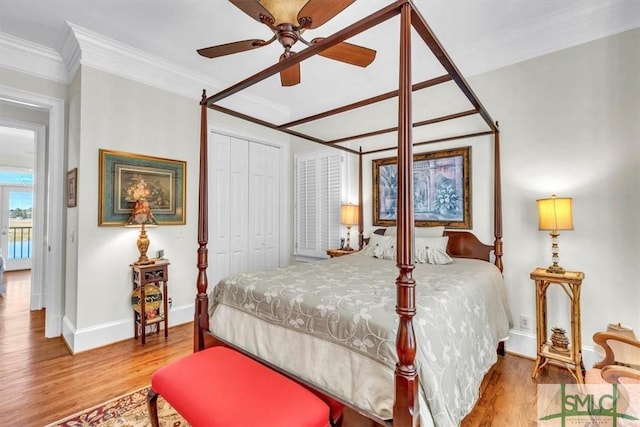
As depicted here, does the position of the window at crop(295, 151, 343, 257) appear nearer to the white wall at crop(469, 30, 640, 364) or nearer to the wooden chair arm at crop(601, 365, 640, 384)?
the white wall at crop(469, 30, 640, 364)

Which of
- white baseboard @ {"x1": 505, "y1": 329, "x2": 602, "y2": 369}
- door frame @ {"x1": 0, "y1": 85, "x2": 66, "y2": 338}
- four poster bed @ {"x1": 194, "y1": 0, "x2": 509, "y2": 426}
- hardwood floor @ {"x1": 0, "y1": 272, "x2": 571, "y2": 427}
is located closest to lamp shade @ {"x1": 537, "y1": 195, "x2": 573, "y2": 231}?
four poster bed @ {"x1": 194, "y1": 0, "x2": 509, "y2": 426}

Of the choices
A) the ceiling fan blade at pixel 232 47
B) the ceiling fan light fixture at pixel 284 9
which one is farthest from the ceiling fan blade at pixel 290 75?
the ceiling fan light fixture at pixel 284 9

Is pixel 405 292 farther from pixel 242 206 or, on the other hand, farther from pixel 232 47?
pixel 242 206

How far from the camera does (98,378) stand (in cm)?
229

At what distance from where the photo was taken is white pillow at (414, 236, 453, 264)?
2674mm

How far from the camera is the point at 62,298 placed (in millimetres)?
3137

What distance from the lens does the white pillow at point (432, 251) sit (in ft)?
8.77

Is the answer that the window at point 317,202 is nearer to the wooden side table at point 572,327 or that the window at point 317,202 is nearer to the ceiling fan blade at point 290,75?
the ceiling fan blade at point 290,75

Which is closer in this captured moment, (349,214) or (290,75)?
(290,75)

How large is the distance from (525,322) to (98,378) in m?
3.59

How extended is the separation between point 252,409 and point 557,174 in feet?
9.53

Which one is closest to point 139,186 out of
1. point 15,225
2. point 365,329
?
point 365,329

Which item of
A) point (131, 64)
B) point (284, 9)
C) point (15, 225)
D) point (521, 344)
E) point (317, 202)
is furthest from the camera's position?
point (15, 225)

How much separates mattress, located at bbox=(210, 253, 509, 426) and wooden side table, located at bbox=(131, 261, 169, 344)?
1.32 meters
